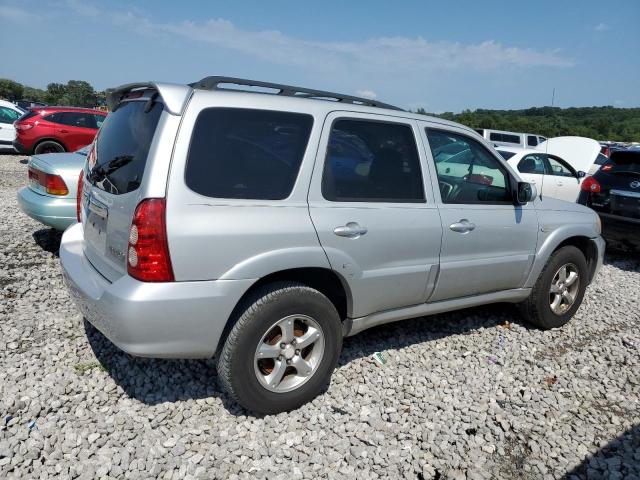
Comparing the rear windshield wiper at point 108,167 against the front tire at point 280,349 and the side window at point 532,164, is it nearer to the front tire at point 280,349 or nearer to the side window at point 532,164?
the front tire at point 280,349

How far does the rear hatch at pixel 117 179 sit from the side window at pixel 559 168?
8.88 metres

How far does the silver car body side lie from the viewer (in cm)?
248

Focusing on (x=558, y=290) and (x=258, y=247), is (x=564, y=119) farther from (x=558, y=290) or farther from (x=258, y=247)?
(x=258, y=247)

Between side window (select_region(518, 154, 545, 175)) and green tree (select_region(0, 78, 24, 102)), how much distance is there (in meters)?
65.5

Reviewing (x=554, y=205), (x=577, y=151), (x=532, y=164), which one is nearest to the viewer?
(x=554, y=205)

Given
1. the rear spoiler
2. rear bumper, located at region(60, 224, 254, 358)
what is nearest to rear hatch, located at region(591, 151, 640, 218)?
rear bumper, located at region(60, 224, 254, 358)

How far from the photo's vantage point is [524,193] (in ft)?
12.7

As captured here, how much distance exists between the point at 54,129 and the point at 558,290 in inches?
506

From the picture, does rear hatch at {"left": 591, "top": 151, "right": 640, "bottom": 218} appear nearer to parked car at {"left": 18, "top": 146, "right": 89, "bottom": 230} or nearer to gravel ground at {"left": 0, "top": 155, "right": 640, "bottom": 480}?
gravel ground at {"left": 0, "top": 155, "right": 640, "bottom": 480}

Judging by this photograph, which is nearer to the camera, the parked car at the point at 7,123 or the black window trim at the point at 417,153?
the black window trim at the point at 417,153

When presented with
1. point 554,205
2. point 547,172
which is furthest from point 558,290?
point 547,172

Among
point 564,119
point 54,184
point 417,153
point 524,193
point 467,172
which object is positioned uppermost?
point 564,119

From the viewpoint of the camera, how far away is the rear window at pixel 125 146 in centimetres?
264

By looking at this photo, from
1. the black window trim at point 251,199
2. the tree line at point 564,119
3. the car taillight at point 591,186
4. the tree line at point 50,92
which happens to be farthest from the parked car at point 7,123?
the tree line at point 50,92
